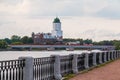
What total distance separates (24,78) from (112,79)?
721 centimetres

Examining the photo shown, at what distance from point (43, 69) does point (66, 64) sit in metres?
5.18

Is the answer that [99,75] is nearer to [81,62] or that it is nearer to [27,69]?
[81,62]

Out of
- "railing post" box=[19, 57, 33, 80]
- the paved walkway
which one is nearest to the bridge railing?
"railing post" box=[19, 57, 33, 80]

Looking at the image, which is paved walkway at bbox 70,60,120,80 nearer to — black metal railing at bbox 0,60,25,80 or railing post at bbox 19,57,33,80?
railing post at bbox 19,57,33,80

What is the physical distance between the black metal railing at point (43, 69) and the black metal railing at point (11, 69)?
165cm

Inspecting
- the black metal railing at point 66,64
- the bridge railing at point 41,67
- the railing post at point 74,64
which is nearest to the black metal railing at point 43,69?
the bridge railing at point 41,67

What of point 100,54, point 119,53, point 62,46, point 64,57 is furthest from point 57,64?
point 62,46

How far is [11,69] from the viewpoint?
12.5 m

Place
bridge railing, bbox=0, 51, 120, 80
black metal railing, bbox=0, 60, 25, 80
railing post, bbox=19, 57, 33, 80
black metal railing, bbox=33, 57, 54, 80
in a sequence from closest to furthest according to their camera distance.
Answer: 1. black metal railing, bbox=0, 60, 25, 80
2. bridge railing, bbox=0, 51, 120, 80
3. railing post, bbox=19, 57, 33, 80
4. black metal railing, bbox=33, 57, 54, 80

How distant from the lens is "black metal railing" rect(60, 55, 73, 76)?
Answer: 20.2 meters

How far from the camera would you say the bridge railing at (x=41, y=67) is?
12.4 meters

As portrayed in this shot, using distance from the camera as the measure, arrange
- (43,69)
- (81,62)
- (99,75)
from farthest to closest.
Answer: (81,62), (99,75), (43,69)

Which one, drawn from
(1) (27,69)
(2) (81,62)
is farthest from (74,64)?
(1) (27,69)

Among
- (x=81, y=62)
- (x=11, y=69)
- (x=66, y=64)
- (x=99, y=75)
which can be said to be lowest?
(x=99, y=75)
